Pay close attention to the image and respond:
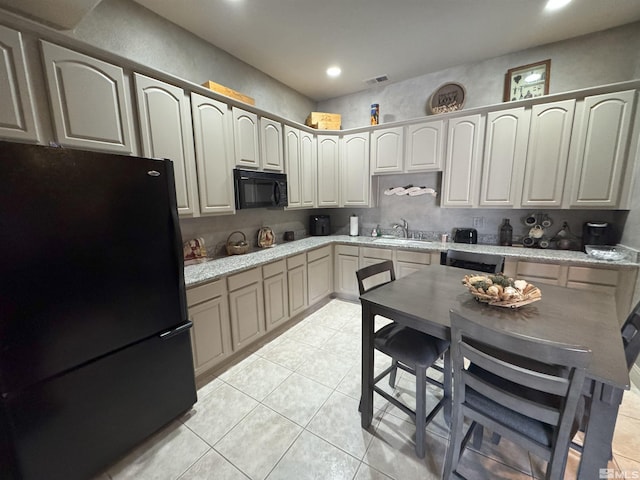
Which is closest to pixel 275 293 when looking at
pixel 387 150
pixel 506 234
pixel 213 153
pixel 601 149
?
pixel 213 153

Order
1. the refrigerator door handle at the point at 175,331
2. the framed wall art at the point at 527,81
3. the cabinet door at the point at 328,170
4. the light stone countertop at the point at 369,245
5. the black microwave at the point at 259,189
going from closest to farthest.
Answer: the refrigerator door handle at the point at 175,331, the light stone countertop at the point at 369,245, the black microwave at the point at 259,189, the framed wall art at the point at 527,81, the cabinet door at the point at 328,170

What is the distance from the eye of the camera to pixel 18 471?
3.58 ft

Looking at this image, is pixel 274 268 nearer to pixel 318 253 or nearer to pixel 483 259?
pixel 318 253

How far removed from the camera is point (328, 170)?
3625 millimetres

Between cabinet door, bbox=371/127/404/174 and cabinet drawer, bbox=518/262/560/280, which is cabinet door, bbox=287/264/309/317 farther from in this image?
cabinet drawer, bbox=518/262/560/280

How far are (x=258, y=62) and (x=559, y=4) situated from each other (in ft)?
9.01

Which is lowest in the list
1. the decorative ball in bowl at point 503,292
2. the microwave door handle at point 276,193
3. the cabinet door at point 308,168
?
the decorative ball in bowl at point 503,292

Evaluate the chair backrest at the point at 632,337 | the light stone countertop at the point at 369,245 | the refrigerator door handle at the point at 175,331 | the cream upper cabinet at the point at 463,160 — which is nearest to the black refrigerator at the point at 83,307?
the refrigerator door handle at the point at 175,331

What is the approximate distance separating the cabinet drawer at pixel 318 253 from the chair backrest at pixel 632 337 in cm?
251

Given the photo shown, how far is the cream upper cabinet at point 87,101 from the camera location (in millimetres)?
1427

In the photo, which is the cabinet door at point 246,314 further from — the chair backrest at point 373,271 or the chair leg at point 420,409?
the chair leg at point 420,409

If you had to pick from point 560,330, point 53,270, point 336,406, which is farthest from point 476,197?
point 53,270

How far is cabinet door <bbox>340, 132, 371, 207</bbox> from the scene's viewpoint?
3.47 m

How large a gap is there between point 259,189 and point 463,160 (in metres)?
2.33
